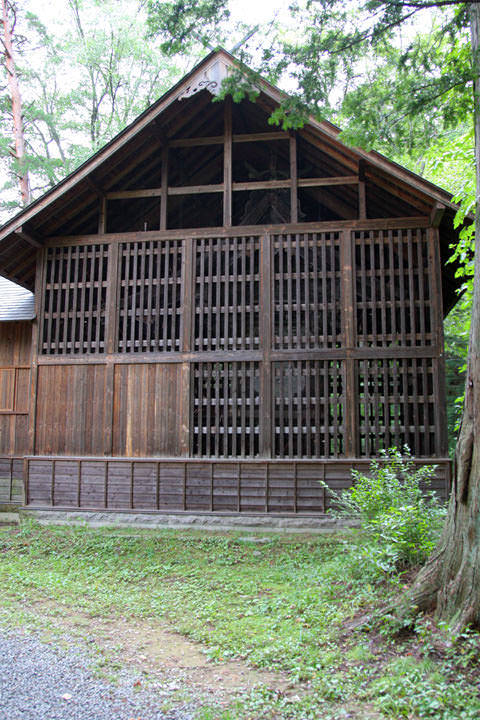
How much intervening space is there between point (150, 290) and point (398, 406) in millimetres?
4666

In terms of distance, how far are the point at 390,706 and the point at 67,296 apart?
833 cm

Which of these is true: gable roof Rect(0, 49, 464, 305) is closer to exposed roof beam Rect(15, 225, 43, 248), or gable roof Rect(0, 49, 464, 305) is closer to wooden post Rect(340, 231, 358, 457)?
exposed roof beam Rect(15, 225, 43, 248)

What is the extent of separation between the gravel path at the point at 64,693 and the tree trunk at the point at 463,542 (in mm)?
2067

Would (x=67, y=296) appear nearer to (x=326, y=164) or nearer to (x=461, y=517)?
(x=326, y=164)

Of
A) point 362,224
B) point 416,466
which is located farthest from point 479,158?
point 416,466

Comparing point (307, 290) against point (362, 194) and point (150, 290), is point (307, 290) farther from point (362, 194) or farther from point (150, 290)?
point (150, 290)

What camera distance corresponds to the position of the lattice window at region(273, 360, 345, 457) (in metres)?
8.80

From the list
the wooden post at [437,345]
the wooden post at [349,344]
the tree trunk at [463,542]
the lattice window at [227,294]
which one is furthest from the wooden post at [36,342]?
the tree trunk at [463,542]

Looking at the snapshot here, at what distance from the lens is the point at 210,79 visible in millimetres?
8898

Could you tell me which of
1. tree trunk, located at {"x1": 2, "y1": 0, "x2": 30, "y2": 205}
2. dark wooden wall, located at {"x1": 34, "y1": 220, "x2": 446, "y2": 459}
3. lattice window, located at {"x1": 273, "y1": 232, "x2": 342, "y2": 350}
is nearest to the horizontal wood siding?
dark wooden wall, located at {"x1": 34, "y1": 220, "x2": 446, "y2": 459}

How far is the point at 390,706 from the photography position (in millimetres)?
3449

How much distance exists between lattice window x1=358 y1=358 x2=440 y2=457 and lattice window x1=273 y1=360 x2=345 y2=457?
0.40 meters

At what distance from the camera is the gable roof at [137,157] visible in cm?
866

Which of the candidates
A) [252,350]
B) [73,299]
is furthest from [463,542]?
[73,299]
